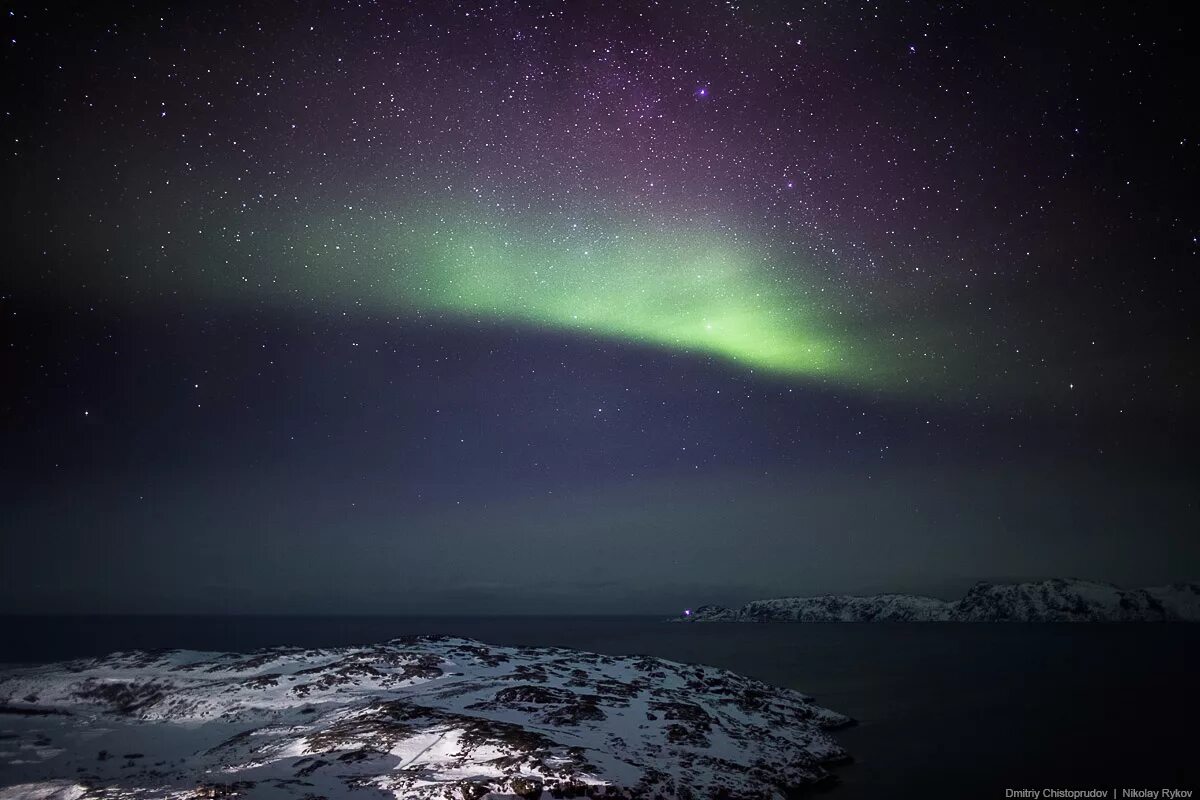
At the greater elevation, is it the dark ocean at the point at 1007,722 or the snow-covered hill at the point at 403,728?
the snow-covered hill at the point at 403,728

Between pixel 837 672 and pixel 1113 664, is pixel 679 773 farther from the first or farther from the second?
pixel 1113 664

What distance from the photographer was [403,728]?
163 ft

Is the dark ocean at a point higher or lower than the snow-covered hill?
lower

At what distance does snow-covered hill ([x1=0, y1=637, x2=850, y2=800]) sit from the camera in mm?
41344

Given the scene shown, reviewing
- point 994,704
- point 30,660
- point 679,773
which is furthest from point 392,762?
point 30,660

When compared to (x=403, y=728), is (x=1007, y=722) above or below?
below

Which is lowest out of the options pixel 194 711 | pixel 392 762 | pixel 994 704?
pixel 994 704

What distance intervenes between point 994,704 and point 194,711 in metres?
108

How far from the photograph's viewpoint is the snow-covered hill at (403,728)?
41.3m

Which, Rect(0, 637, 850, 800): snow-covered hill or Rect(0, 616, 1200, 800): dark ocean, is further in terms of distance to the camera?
Rect(0, 616, 1200, 800): dark ocean

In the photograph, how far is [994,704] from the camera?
91.9 metres

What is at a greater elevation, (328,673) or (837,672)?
(328,673)

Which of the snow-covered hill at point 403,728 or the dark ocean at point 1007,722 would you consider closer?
the snow-covered hill at point 403,728

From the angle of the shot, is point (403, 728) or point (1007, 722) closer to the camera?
point (403, 728)
